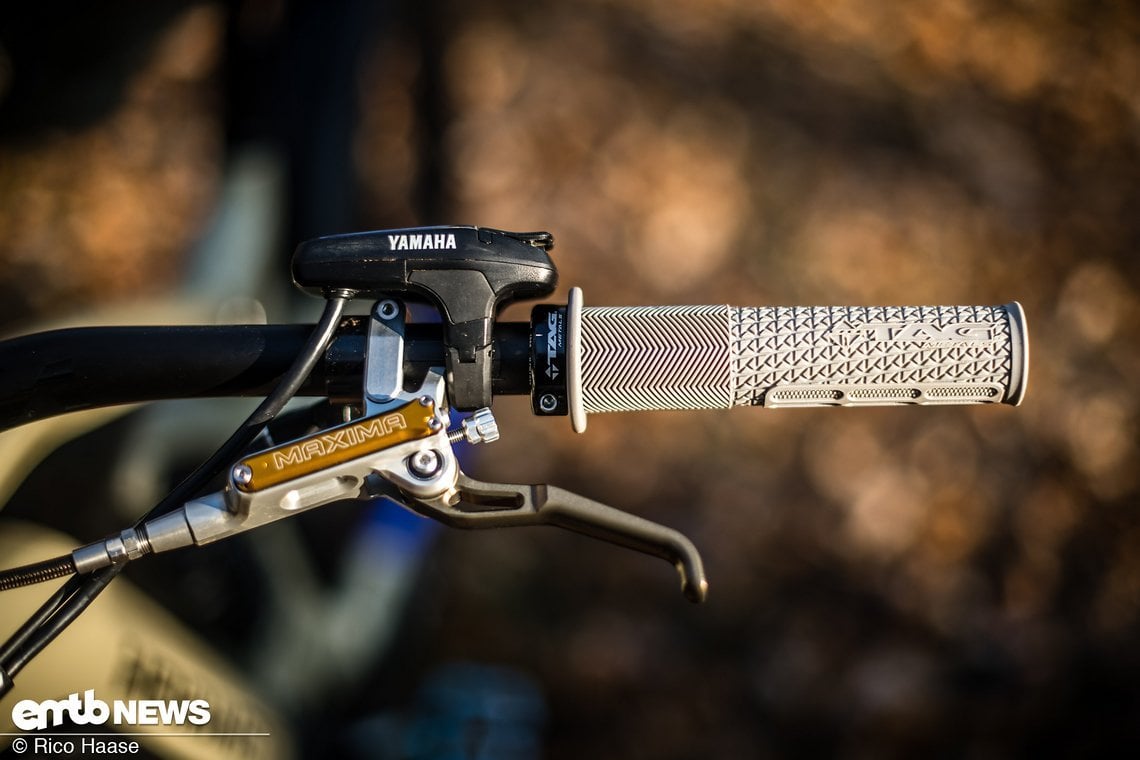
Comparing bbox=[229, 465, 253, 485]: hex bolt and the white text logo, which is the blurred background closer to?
the white text logo

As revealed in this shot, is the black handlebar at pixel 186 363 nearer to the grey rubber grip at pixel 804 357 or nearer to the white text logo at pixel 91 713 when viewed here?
the grey rubber grip at pixel 804 357

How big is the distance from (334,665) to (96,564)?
900 millimetres

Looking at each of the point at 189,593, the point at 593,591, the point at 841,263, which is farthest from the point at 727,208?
the point at 189,593

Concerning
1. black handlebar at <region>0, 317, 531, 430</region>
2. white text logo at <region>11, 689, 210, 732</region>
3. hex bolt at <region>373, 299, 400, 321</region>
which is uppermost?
hex bolt at <region>373, 299, 400, 321</region>

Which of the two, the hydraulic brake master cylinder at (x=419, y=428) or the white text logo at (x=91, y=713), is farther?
the white text logo at (x=91, y=713)

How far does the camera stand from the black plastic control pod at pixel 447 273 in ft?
1.76

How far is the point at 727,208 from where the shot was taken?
4.45 feet

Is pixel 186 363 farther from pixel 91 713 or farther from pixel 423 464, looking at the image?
pixel 91 713

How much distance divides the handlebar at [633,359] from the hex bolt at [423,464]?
0.08 m

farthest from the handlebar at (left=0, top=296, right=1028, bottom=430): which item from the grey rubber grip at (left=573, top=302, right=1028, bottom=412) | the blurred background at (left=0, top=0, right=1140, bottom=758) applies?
the blurred background at (left=0, top=0, right=1140, bottom=758)

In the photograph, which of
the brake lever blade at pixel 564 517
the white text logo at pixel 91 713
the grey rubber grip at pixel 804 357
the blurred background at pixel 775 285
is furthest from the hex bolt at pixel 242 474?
the blurred background at pixel 775 285

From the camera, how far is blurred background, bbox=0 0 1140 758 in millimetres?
1307

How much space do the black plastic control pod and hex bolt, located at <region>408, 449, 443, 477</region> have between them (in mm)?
57

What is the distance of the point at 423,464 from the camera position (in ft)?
1.66
